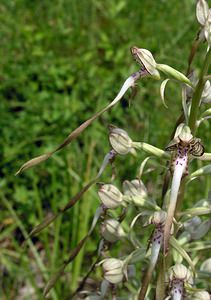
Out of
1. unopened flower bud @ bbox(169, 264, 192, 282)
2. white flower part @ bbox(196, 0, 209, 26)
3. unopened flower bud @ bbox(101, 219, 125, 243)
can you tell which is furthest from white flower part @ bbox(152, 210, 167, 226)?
white flower part @ bbox(196, 0, 209, 26)

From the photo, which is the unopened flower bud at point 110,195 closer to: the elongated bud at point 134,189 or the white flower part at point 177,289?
the elongated bud at point 134,189

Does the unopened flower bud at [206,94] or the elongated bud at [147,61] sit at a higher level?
the elongated bud at [147,61]

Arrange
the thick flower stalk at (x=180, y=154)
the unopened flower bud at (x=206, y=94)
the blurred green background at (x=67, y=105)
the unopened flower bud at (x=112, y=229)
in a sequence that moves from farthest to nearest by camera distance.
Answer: the blurred green background at (x=67, y=105) → the unopened flower bud at (x=112, y=229) → the unopened flower bud at (x=206, y=94) → the thick flower stalk at (x=180, y=154)

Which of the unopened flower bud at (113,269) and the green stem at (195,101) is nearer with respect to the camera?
the green stem at (195,101)

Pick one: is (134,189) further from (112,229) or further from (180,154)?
(180,154)

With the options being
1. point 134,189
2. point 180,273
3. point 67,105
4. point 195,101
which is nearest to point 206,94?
point 195,101

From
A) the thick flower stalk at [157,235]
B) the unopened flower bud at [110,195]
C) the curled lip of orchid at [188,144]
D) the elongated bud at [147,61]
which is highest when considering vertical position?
A: the elongated bud at [147,61]

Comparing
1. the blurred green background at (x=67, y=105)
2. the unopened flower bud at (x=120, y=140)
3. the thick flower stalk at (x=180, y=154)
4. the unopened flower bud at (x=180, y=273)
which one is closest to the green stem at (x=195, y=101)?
the thick flower stalk at (x=180, y=154)

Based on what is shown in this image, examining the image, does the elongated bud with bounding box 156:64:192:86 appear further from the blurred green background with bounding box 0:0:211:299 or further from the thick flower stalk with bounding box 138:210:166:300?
the blurred green background with bounding box 0:0:211:299
